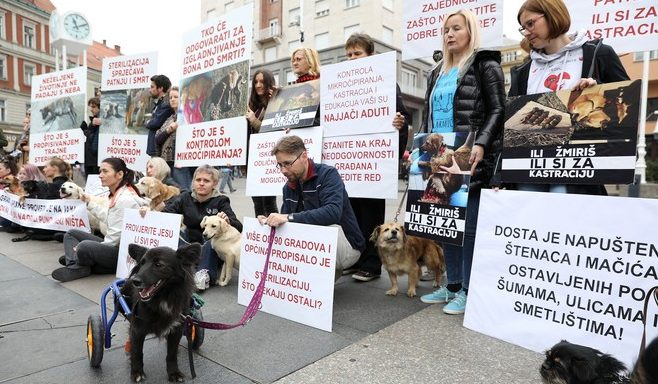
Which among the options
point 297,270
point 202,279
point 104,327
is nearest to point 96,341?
Answer: point 104,327

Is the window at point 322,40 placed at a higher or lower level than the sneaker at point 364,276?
higher

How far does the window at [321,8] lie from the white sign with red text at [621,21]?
3490 cm

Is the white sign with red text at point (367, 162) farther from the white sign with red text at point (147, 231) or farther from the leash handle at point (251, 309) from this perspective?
the white sign with red text at point (147, 231)

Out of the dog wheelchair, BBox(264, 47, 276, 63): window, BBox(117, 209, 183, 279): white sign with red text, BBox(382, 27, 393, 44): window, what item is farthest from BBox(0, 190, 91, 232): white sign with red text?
BBox(264, 47, 276, 63): window

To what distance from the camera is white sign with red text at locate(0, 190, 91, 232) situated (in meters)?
5.91

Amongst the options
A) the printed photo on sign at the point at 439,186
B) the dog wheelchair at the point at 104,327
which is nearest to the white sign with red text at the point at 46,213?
the dog wheelchair at the point at 104,327

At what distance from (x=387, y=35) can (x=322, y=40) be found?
571cm

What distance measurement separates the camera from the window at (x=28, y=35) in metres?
48.2

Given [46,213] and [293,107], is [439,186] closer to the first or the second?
[293,107]

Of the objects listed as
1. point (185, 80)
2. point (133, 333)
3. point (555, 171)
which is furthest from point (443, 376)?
point (185, 80)

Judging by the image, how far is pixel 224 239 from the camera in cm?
427

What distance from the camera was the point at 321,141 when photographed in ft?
14.6

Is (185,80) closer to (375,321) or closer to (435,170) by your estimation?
(435,170)

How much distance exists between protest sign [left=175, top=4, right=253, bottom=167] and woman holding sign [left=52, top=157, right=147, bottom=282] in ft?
3.43
